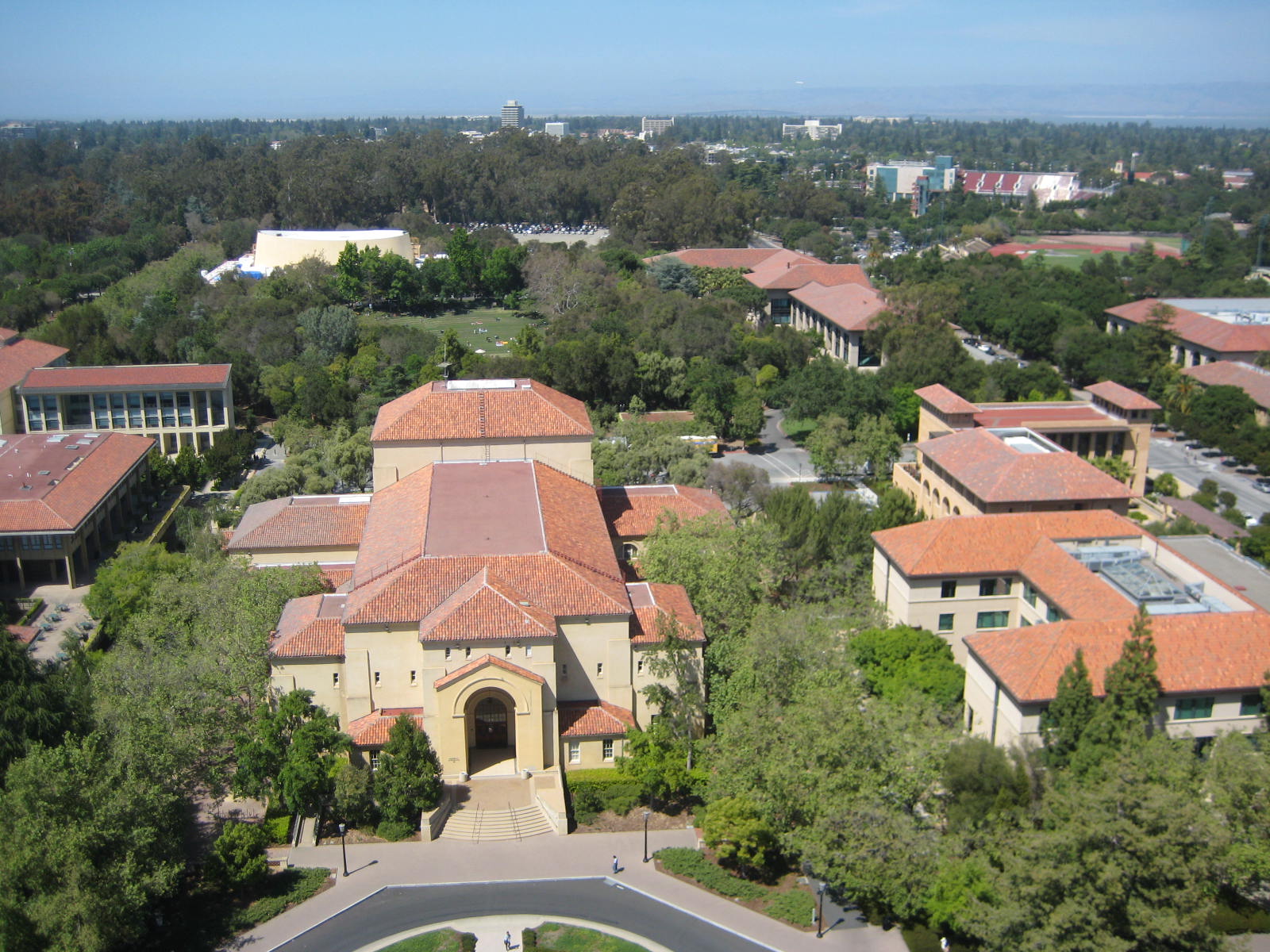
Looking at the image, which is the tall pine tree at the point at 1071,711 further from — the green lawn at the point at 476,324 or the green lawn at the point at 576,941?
the green lawn at the point at 476,324

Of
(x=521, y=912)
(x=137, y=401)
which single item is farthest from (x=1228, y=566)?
(x=137, y=401)

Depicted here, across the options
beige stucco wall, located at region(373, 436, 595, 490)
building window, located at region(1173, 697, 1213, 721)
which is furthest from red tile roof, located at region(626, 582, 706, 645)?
building window, located at region(1173, 697, 1213, 721)

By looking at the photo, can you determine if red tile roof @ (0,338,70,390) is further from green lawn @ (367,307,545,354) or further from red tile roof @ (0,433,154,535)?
green lawn @ (367,307,545,354)

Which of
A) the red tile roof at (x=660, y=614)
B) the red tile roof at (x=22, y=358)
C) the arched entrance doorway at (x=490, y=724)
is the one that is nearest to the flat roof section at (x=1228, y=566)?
the red tile roof at (x=660, y=614)

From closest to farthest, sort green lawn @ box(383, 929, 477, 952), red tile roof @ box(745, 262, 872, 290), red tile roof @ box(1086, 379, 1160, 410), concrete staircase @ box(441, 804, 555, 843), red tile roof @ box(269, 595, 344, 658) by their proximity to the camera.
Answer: green lawn @ box(383, 929, 477, 952) → concrete staircase @ box(441, 804, 555, 843) → red tile roof @ box(269, 595, 344, 658) → red tile roof @ box(1086, 379, 1160, 410) → red tile roof @ box(745, 262, 872, 290)

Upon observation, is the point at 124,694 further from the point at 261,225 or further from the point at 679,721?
the point at 261,225
